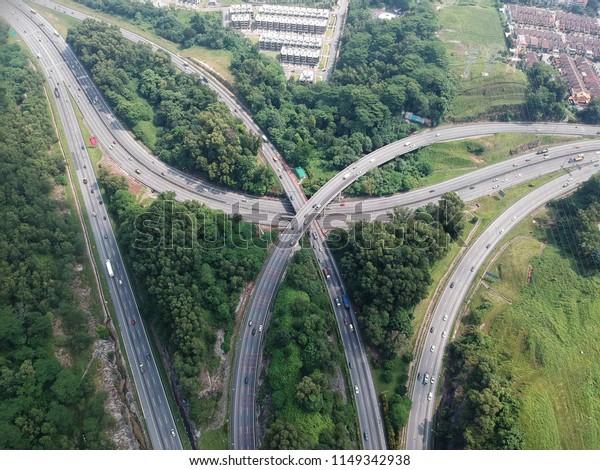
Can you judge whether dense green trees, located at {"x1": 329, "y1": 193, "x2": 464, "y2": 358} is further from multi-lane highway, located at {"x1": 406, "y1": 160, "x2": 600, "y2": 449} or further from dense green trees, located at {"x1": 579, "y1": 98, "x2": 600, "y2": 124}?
dense green trees, located at {"x1": 579, "y1": 98, "x2": 600, "y2": 124}

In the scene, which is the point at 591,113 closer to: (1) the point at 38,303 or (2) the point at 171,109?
(2) the point at 171,109

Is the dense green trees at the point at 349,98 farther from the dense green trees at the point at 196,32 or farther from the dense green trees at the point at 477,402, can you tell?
the dense green trees at the point at 477,402

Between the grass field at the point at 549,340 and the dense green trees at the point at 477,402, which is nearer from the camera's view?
the dense green trees at the point at 477,402

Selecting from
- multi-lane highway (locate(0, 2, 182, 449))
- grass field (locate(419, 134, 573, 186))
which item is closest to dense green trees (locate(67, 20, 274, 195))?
multi-lane highway (locate(0, 2, 182, 449))

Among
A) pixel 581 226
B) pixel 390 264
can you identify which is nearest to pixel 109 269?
pixel 390 264

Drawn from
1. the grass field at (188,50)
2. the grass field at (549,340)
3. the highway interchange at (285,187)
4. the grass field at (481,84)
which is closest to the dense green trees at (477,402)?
the grass field at (549,340)
